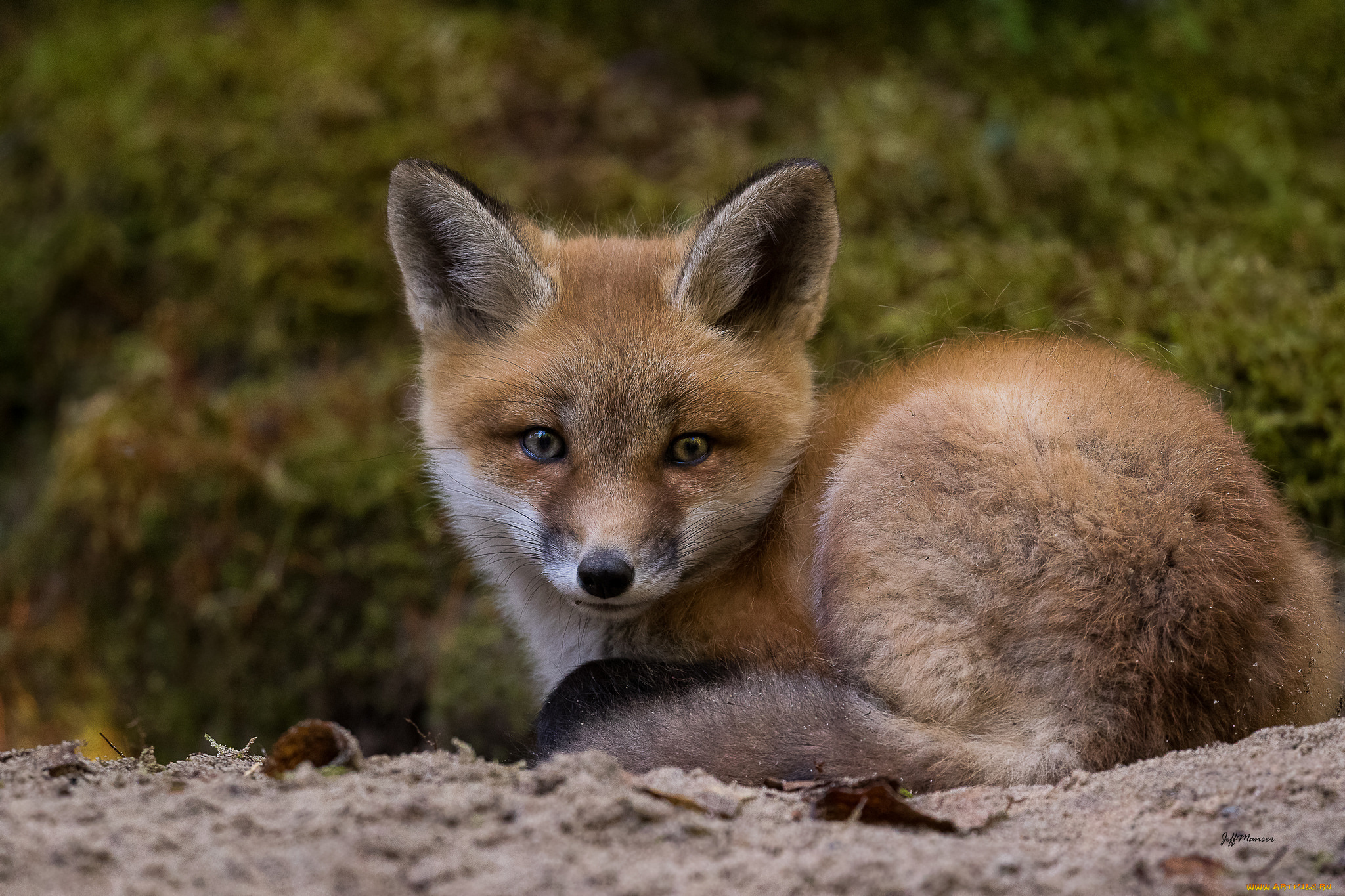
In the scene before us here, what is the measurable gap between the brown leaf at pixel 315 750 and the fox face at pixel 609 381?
75cm

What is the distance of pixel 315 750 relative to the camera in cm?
216

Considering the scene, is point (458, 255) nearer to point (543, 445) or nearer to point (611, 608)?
point (543, 445)

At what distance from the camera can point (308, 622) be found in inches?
188

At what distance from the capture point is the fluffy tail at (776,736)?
7.42 feet

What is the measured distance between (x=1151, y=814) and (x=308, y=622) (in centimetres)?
389

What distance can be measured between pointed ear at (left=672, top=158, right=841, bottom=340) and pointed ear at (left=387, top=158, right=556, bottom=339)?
50cm

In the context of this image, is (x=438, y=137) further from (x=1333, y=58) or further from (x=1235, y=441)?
(x=1333, y=58)

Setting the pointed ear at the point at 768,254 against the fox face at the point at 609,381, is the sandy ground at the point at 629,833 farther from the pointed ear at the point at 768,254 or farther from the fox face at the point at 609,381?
the pointed ear at the point at 768,254

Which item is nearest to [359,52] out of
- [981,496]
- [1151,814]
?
[981,496]

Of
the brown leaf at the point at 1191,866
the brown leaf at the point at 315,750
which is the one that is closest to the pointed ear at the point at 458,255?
the brown leaf at the point at 315,750

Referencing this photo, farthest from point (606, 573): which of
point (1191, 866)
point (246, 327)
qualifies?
point (246, 327)

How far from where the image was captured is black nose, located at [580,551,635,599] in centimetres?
262

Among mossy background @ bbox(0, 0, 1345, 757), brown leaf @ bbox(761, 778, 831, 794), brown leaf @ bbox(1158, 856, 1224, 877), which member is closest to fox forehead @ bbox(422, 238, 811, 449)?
mossy background @ bbox(0, 0, 1345, 757)

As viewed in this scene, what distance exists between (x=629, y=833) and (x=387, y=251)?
4.50 m
